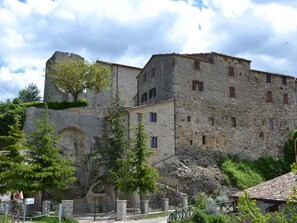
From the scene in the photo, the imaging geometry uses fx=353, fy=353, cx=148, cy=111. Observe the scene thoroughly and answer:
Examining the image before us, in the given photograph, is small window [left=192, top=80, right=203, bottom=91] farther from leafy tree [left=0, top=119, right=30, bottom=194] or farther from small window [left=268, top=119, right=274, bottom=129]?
leafy tree [left=0, top=119, right=30, bottom=194]

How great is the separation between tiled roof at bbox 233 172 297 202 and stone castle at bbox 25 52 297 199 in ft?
44.4

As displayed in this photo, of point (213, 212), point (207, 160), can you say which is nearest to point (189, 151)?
point (207, 160)

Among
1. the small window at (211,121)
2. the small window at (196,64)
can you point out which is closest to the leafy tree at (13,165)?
the small window at (211,121)

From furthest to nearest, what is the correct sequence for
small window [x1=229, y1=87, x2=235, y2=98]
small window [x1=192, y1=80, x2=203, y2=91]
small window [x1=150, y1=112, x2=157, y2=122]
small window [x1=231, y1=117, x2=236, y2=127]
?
1. small window [x1=229, y1=87, x2=235, y2=98]
2. small window [x1=231, y1=117, x2=236, y2=127]
3. small window [x1=192, y1=80, x2=203, y2=91]
4. small window [x1=150, y1=112, x2=157, y2=122]

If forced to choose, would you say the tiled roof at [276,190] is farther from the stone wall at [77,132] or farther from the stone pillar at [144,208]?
the stone wall at [77,132]

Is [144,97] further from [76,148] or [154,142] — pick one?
[76,148]

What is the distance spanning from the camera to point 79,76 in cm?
4212

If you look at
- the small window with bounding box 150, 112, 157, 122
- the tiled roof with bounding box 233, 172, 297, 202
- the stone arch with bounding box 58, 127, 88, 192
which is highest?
the small window with bounding box 150, 112, 157, 122

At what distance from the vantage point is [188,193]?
108 ft

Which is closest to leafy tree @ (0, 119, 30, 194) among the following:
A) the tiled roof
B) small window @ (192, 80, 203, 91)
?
the tiled roof

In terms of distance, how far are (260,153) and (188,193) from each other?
1221 centimetres

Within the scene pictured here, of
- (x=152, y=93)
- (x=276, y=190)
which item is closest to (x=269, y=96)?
(x=152, y=93)

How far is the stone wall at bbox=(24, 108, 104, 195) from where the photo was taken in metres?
34.7

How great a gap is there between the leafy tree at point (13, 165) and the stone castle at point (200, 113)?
7.31 meters
